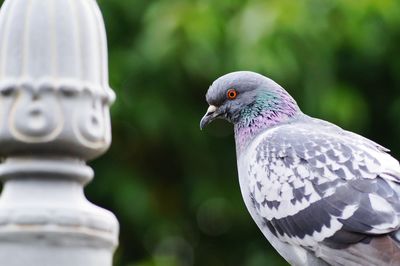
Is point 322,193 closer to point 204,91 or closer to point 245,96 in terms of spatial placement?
point 245,96

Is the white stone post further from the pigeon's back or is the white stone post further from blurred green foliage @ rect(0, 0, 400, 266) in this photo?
blurred green foliage @ rect(0, 0, 400, 266)

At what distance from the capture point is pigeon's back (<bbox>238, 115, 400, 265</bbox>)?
5.11 m

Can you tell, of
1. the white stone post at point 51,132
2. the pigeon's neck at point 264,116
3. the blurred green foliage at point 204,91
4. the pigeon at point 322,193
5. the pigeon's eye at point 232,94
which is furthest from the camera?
the blurred green foliage at point 204,91

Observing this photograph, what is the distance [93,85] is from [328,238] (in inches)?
108

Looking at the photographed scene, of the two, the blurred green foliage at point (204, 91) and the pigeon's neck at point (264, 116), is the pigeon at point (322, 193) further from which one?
the blurred green foliage at point (204, 91)

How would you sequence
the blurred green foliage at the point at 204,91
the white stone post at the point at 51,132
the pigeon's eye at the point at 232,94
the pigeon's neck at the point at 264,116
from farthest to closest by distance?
the blurred green foliage at the point at 204,91
the pigeon's eye at the point at 232,94
the pigeon's neck at the point at 264,116
the white stone post at the point at 51,132

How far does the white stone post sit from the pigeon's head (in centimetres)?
335

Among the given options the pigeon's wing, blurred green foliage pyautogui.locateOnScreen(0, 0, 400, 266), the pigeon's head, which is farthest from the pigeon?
blurred green foliage pyautogui.locateOnScreen(0, 0, 400, 266)

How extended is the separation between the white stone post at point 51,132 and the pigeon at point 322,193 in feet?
8.47

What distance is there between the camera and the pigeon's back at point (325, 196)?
5.11m

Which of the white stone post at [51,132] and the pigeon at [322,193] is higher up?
the white stone post at [51,132]

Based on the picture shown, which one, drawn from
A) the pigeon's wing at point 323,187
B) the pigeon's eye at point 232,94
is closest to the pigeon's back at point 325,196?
the pigeon's wing at point 323,187

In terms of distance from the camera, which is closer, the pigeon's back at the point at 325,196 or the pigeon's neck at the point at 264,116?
the pigeon's back at the point at 325,196

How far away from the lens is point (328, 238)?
5250mm
